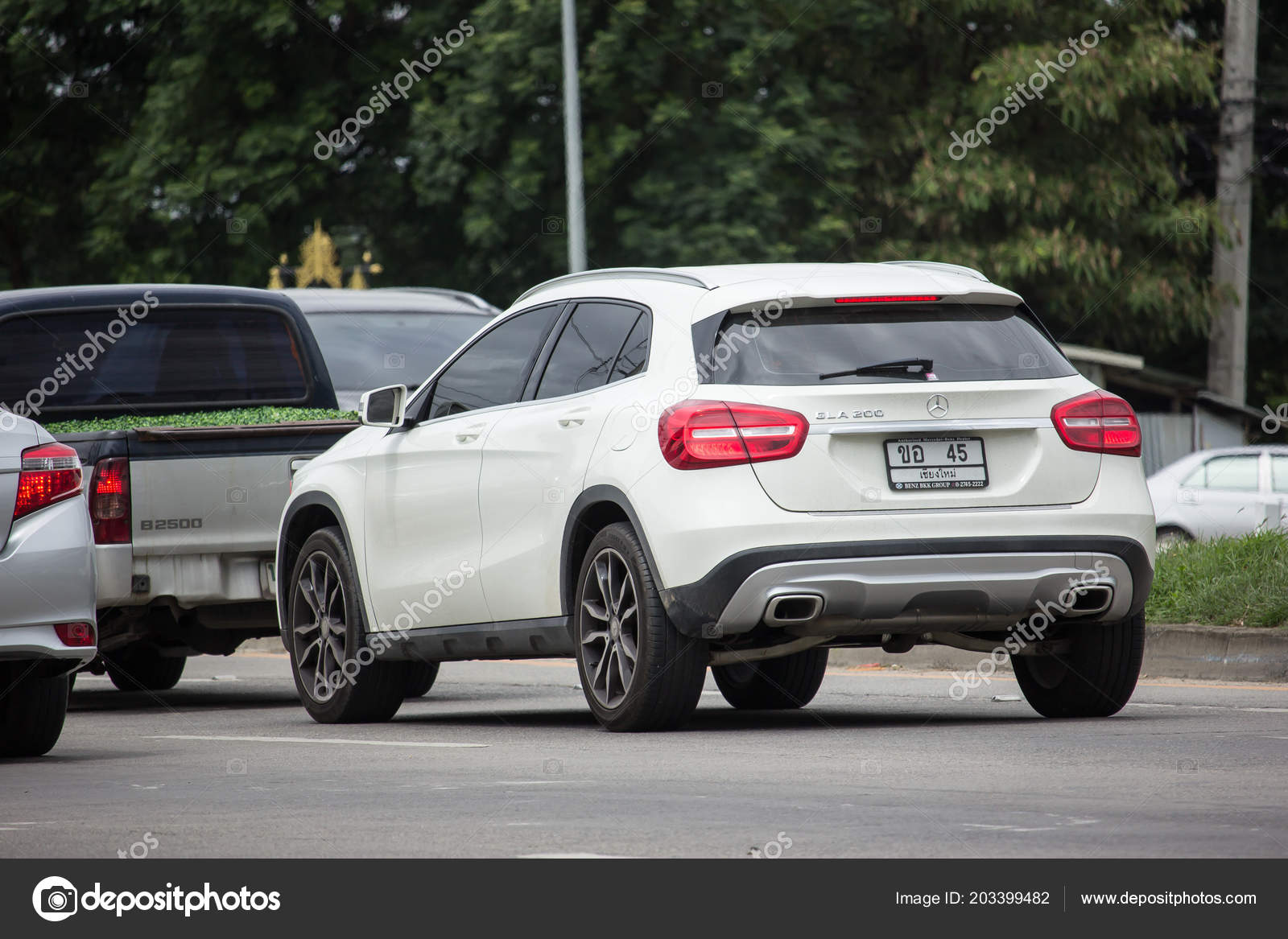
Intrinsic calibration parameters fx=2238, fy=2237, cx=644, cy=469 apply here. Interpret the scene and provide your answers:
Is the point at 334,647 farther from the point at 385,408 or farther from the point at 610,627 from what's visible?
the point at 610,627

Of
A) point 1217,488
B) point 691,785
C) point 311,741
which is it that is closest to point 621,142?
point 1217,488

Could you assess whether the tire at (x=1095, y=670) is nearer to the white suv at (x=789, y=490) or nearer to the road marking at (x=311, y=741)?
the white suv at (x=789, y=490)

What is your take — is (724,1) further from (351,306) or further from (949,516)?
(949,516)

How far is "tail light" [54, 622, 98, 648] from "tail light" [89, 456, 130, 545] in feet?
8.22

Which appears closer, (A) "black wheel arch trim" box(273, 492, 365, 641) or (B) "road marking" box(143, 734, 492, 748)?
(B) "road marking" box(143, 734, 492, 748)

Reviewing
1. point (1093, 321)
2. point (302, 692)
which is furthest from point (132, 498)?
point (1093, 321)

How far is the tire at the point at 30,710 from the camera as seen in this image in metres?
8.38

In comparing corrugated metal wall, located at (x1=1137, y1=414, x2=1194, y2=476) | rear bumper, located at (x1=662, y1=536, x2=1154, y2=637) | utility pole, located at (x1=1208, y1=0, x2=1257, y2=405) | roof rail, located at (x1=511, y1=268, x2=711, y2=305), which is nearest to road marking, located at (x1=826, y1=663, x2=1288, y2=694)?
rear bumper, located at (x1=662, y1=536, x2=1154, y2=637)

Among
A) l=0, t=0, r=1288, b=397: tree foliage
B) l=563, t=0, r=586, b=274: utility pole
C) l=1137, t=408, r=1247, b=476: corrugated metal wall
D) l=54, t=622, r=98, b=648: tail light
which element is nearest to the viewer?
l=54, t=622, r=98, b=648: tail light

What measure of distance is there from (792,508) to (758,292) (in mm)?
878

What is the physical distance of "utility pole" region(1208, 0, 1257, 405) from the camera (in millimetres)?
33719

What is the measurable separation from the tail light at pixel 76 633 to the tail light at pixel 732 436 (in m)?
2.23

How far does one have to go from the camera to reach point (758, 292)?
8.17m

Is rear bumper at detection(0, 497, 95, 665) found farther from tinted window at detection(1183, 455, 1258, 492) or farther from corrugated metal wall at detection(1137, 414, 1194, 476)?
corrugated metal wall at detection(1137, 414, 1194, 476)
